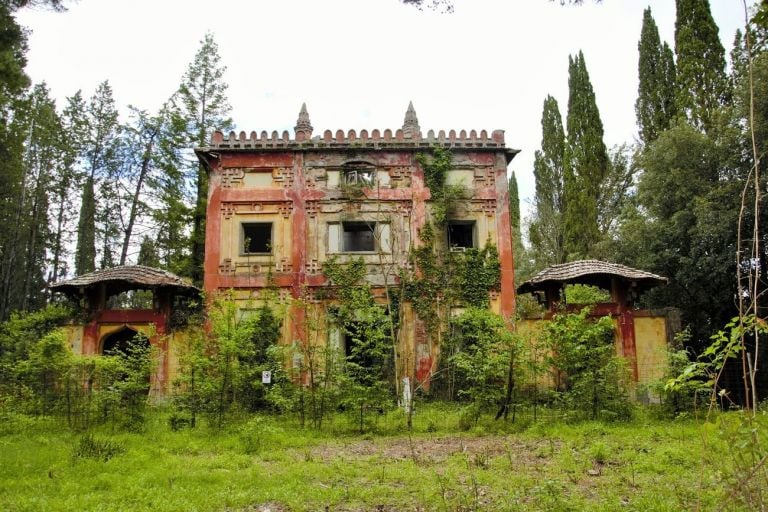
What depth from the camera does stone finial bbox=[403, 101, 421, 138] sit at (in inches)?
806

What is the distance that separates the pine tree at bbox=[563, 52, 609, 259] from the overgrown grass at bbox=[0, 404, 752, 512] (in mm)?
15611

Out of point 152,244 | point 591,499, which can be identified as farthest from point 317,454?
point 152,244

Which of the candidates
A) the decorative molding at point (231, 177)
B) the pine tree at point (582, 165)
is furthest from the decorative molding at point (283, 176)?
the pine tree at point (582, 165)

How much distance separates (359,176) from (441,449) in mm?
11794

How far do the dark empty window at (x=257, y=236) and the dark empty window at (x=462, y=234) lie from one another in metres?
5.99

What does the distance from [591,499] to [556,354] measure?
6217 mm

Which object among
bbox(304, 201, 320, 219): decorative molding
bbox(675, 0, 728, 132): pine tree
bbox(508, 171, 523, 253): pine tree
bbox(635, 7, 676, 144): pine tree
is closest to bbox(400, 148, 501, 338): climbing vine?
bbox(304, 201, 320, 219): decorative molding

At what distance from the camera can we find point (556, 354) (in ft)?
42.2

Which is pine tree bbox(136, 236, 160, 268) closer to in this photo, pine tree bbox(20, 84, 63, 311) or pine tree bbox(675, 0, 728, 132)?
pine tree bbox(20, 84, 63, 311)

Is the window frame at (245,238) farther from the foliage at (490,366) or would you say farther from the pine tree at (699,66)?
the pine tree at (699,66)

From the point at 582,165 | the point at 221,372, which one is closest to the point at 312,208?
the point at 221,372

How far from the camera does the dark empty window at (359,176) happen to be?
20.1 meters

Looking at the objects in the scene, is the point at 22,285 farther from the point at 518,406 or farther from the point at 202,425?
the point at 518,406

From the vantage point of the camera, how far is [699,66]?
2227 centimetres
